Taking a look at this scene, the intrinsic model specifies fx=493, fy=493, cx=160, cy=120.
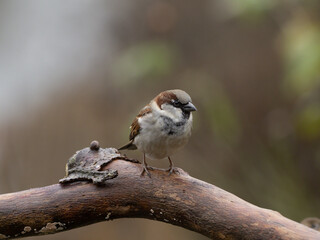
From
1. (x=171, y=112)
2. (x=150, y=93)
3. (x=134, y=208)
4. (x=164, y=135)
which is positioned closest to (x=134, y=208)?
(x=134, y=208)

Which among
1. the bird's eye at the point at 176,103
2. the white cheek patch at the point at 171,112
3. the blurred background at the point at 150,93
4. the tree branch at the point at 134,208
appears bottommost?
the tree branch at the point at 134,208

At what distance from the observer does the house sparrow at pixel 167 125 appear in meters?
2.41

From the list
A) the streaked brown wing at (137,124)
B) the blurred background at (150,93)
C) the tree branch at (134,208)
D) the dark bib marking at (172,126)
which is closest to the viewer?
the tree branch at (134,208)

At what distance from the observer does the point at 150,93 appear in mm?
5230

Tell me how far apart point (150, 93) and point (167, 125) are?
283cm

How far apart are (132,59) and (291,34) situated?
123 centimetres

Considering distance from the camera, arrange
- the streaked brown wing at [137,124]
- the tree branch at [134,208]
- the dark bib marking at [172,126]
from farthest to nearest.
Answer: the streaked brown wing at [137,124]
the dark bib marking at [172,126]
the tree branch at [134,208]

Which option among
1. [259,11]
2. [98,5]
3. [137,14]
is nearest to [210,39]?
[137,14]

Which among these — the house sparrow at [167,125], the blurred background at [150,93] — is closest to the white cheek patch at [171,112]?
the house sparrow at [167,125]

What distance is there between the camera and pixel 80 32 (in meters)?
6.06

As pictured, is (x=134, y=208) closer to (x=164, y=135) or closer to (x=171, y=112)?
Answer: (x=164, y=135)

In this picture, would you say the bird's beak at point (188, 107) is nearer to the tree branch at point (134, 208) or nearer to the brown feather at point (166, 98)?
the brown feather at point (166, 98)

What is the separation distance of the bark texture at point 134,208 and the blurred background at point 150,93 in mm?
1776

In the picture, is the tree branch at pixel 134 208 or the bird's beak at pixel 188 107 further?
the bird's beak at pixel 188 107
